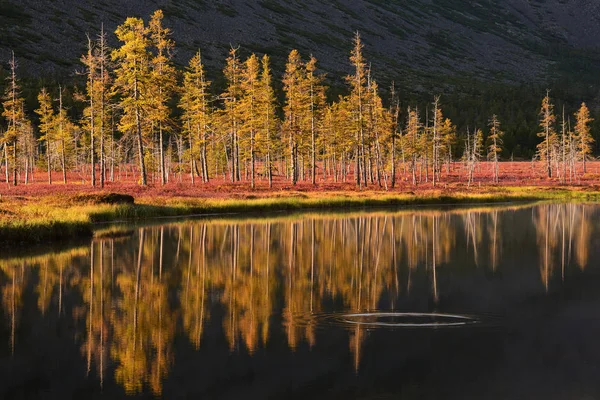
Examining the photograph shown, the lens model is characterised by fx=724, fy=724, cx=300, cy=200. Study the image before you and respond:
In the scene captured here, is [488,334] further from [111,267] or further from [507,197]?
[507,197]

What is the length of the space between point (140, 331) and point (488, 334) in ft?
23.8

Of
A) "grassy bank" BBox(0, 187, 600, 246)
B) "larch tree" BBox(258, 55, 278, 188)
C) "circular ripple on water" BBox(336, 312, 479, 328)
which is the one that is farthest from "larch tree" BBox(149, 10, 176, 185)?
"circular ripple on water" BBox(336, 312, 479, 328)

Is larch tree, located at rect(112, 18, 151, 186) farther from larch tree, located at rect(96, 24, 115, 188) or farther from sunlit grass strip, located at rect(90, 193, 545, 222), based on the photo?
sunlit grass strip, located at rect(90, 193, 545, 222)

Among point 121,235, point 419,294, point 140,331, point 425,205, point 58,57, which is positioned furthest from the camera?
point 58,57

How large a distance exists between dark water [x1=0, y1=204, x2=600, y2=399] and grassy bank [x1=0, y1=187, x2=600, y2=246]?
293 centimetres

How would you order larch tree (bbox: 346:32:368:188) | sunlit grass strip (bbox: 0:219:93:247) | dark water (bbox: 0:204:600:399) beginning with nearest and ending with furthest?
dark water (bbox: 0:204:600:399) < sunlit grass strip (bbox: 0:219:93:247) < larch tree (bbox: 346:32:368:188)

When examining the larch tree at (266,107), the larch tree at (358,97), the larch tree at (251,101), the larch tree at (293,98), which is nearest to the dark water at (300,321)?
the larch tree at (251,101)

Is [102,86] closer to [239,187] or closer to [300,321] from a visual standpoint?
[239,187]

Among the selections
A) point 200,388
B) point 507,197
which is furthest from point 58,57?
point 200,388

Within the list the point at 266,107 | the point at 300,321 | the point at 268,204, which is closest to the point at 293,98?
the point at 266,107

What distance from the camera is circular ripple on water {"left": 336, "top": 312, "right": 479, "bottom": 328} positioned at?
1587cm

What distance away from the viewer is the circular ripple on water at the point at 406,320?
15.9 meters

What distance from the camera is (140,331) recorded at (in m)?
15.1

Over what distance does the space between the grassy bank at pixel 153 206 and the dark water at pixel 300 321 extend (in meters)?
2.93
